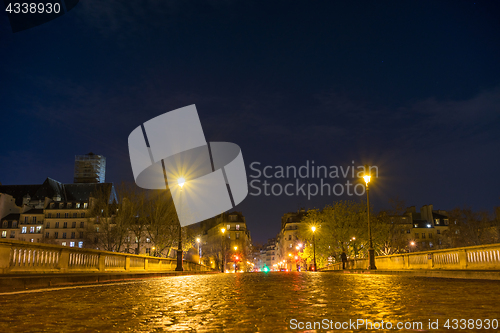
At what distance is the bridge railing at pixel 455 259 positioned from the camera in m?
13.9

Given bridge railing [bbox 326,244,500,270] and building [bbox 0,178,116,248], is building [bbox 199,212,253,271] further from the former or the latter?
bridge railing [bbox 326,244,500,270]

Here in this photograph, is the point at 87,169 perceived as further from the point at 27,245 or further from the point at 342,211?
the point at 27,245

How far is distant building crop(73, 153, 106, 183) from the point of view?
4924 inches

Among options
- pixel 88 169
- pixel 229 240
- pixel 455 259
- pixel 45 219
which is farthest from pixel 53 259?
pixel 88 169

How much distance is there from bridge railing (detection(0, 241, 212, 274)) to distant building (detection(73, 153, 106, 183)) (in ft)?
373

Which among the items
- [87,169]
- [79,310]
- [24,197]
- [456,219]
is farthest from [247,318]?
[87,169]

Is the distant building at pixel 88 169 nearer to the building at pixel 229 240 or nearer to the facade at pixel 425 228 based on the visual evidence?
the building at pixel 229 240

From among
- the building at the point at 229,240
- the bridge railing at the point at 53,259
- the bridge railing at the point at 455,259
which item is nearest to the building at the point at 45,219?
the building at the point at 229,240

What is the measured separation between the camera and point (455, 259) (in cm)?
1652

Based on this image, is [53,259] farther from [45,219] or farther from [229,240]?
[229,240]

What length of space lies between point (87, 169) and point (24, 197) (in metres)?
25.9

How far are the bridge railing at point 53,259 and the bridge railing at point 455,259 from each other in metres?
13.9

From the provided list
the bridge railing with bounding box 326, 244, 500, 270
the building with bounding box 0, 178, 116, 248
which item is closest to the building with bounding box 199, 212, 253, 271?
the building with bounding box 0, 178, 116, 248

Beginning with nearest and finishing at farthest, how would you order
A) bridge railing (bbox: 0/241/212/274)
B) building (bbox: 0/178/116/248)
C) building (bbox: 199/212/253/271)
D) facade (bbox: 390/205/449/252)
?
bridge railing (bbox: 0/241/212/274) → facade (bbox: 390/205/449/252) → building (bbox: 0/178/116/248) → building (bbox: 199/212/253/271)
